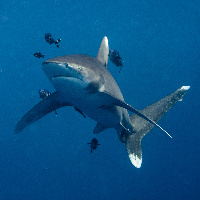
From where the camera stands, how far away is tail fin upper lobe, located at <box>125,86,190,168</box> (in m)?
6.41

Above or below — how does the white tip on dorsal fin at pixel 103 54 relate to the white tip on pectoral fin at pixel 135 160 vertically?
above

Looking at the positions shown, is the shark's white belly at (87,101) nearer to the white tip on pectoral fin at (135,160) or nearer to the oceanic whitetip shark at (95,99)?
the oceanic whitetip shark at (95,99)

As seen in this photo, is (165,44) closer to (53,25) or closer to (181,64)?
(181,64)

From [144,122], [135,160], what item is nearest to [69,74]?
[135,160]

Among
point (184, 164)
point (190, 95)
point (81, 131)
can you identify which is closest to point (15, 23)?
point (81, 131)

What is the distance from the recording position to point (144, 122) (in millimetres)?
7016

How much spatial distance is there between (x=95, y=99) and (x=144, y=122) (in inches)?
108

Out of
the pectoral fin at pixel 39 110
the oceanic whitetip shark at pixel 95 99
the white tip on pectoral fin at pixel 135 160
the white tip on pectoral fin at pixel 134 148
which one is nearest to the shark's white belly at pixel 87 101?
the oceanic whitetip shark at pixel 95 99

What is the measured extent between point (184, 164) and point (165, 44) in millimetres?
19922

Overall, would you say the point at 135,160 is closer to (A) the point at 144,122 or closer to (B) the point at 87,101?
(A) the point at 144,122

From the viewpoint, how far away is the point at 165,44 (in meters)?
35.9

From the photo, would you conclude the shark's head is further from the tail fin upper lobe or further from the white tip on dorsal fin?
→ the tail fin upper lobe

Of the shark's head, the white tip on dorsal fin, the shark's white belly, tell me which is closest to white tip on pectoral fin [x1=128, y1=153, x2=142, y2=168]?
the shark's white belly

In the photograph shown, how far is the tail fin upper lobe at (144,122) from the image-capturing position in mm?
6414
